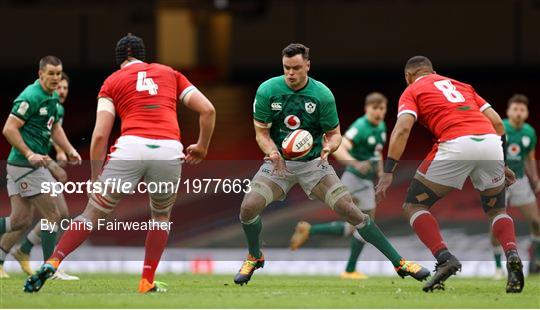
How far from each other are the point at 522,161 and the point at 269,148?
5.38 metres

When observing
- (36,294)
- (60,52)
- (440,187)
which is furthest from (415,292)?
(60,52)

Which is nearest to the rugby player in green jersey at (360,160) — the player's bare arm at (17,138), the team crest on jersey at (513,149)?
the team crest on jersey at (513,149)

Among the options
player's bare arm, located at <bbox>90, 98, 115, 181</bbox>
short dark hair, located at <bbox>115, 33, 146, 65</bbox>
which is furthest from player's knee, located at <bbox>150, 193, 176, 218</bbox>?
short dark hair, located at <bbox>115, 33, 146, 65</bbox>

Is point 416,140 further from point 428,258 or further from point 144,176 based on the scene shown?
point 144,176

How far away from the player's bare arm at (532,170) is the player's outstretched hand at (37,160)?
6096 mm

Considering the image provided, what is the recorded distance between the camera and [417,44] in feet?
88.3

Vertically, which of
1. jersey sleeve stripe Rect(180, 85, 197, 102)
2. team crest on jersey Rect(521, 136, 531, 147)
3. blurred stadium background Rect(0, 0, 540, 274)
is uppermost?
jersey sleeve stripe Rect(180, 85, 197, 102)

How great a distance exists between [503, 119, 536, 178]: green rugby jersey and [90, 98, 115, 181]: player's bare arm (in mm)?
6535

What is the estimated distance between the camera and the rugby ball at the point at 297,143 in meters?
10.9

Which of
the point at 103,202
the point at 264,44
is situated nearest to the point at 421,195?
the point at 103,202

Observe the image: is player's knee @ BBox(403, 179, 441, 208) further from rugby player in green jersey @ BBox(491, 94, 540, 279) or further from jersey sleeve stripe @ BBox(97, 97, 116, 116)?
rugby player in green jersey @ BBox(491, 94, 540, 279)

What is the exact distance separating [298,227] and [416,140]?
9.81m

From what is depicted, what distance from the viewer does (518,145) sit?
15.1 m

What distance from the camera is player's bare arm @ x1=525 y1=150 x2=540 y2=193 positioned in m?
15.2
